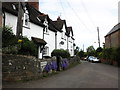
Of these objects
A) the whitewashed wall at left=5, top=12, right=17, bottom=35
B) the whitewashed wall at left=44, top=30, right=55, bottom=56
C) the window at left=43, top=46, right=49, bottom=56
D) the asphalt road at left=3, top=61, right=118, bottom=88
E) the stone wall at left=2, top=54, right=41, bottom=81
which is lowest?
the asphalt road at left=3, top=61, right=118, bottom=88

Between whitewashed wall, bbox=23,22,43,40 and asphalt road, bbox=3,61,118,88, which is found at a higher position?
whitewashed wall, bbox=23,22,43,40

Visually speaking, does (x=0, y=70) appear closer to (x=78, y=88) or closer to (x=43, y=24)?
(x=78, y=88)

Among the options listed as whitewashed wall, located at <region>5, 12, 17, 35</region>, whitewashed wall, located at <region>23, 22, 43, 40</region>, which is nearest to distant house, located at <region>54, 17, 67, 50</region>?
whitewashed wall, located at <region>23, 22, 43, 40</region>

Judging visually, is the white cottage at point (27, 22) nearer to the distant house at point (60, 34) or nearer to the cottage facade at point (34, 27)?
the cottage facade at point (34, 27)

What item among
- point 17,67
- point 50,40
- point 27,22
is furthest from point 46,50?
point 17,67

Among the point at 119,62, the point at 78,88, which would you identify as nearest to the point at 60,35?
the point at 119,62

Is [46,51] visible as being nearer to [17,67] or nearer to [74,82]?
[17,67]

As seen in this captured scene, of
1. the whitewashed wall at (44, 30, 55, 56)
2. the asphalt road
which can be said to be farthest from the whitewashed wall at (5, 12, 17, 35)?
the whitewashed wall at (44, 30, 55, 56)

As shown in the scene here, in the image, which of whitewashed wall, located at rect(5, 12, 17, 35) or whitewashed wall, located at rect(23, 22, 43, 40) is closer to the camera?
whitewashed wall, located at rect(5, 12, 17, 35)

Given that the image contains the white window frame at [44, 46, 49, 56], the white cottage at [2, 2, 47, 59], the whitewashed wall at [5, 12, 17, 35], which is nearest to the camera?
the whitewashed wall at [5, 12, 17, 35]

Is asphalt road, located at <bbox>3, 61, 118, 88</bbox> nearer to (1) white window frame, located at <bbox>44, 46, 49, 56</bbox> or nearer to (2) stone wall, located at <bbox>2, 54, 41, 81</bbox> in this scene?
(2) stone wall, located at <bbox>2, 54, 41, 81</bbox>

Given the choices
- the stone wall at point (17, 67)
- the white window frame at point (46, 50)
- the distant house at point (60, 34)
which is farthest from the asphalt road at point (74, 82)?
the distant house at point (60, 34)

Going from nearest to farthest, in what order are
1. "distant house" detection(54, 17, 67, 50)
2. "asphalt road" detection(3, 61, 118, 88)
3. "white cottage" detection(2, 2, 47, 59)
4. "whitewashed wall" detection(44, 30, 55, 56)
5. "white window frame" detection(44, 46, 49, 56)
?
"asphalt road" detection(3, 61, 118, 88) → "white cottage" detection(2, 2, 47, 59) → "white window frame" detection(44, 46, 49, 56) → "whitewashed wall" detection(44, 30, 55, 56) → "distant house" detection(54, 17, 67, 50)

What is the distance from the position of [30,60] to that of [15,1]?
9.40 m
